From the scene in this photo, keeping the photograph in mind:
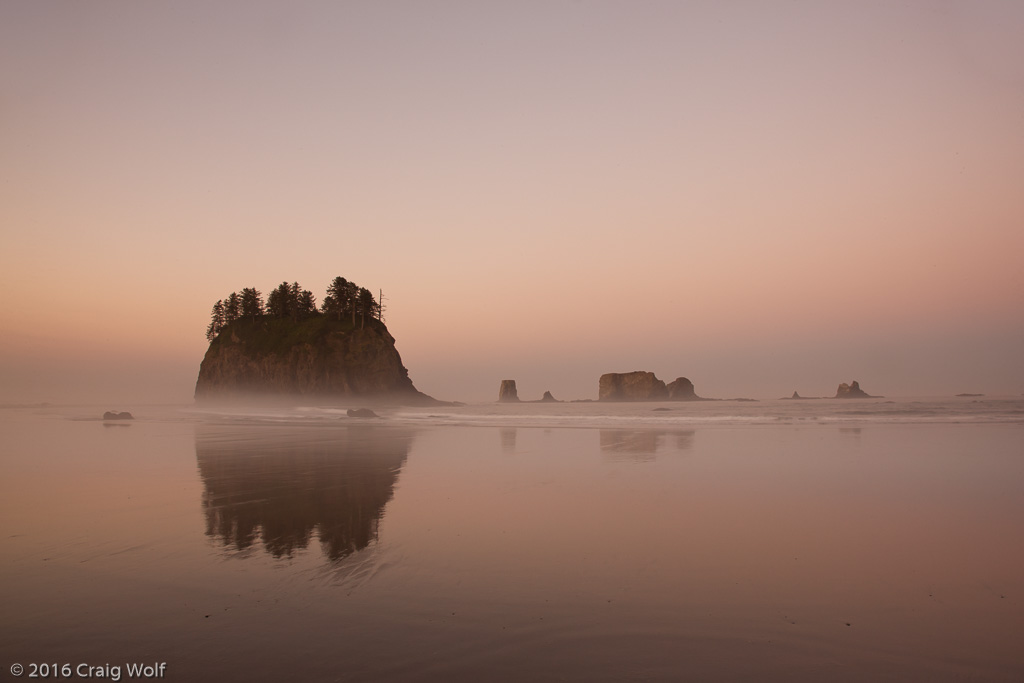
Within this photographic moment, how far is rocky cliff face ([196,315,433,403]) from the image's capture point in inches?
3487

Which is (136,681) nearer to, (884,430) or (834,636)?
(834,636)

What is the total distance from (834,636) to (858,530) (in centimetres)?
403

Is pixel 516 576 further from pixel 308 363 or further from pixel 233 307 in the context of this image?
pixel 233 307

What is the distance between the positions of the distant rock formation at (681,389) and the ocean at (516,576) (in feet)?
453

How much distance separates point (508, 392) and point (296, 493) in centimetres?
13500

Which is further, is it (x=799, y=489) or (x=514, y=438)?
(x=514, y=438)

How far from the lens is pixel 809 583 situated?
17.5ft

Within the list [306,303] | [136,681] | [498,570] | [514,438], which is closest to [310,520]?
[498,570]

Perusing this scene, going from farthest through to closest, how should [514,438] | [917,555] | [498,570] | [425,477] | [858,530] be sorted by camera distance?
1. [514,438]
2. [425,477]
3. [858,530]
4. [917,555]
5. [498,570]

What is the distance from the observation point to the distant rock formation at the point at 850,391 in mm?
101906

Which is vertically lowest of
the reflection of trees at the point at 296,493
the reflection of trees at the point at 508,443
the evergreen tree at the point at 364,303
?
the reflection of trees at the point at 508,443

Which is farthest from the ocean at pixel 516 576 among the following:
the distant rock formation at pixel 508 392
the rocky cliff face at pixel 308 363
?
the distant rock formation at pixel 508 392

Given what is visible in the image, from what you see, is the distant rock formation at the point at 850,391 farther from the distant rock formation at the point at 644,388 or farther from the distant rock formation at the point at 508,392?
the distant rock formation at the point at 508,392

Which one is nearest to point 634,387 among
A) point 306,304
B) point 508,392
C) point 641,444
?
point 508,392
